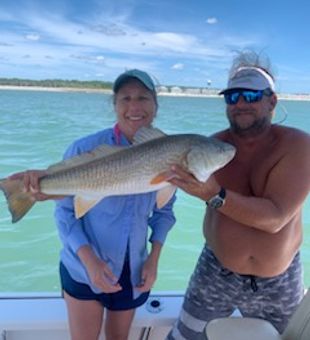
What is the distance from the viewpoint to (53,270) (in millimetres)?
4234

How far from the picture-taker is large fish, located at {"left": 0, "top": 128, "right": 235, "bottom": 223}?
168cm

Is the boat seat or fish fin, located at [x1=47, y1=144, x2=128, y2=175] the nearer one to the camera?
the boat seat

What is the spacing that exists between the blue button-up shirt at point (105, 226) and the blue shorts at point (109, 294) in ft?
0.10

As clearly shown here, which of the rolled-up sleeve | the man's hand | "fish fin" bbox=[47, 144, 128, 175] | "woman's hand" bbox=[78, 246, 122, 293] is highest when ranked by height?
"fish fin" bbox=[47, 144, 128, 175]

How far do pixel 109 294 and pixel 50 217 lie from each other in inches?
149

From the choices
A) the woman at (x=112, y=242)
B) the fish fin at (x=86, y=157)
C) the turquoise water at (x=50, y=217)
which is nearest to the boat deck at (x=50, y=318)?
the woman at (x=112, y=242)

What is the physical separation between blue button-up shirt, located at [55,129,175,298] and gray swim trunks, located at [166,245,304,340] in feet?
1.26

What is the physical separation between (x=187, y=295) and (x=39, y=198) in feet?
3.01

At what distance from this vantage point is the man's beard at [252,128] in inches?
77.5

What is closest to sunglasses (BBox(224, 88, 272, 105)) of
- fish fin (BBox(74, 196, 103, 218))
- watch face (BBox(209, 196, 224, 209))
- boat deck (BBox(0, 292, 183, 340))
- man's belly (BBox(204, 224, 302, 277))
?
watch face (BBox(209, 196, 224, 209))

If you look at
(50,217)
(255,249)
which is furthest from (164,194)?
(50,217)

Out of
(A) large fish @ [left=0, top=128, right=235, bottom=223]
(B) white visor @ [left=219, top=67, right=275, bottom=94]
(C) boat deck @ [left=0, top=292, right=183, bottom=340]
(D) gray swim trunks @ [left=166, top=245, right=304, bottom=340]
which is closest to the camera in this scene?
(A) large fish @ [left=0, top=128, right=235, bottom=223]

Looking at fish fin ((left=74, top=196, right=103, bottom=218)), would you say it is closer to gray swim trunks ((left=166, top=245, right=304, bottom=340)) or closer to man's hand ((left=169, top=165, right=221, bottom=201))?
man's hand ((left=169, top=165, right=221, bottom=201))

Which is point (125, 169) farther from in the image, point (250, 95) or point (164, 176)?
point (250, 95)
